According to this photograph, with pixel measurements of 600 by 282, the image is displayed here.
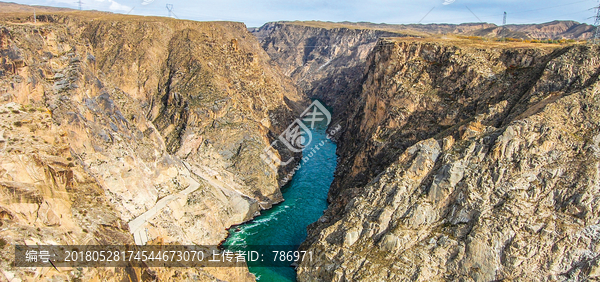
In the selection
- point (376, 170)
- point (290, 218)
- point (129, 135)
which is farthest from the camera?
point (290, 218)

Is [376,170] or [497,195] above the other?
[497,195]

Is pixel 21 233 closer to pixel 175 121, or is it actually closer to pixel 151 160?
pixel 151 160

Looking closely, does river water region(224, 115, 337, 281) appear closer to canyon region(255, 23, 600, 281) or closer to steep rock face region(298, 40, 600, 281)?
steep rock face region(298, 40, 600, 281)

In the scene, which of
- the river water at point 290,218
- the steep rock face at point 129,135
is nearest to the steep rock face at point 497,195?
the river water at point 290,218

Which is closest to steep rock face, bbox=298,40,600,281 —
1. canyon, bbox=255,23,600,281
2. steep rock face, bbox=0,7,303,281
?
canyon, bbox=255,23,600,281

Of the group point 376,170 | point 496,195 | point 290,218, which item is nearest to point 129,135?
point 290,218

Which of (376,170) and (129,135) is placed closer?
(129,135)

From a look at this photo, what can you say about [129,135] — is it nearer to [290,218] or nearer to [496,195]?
[290,218]
